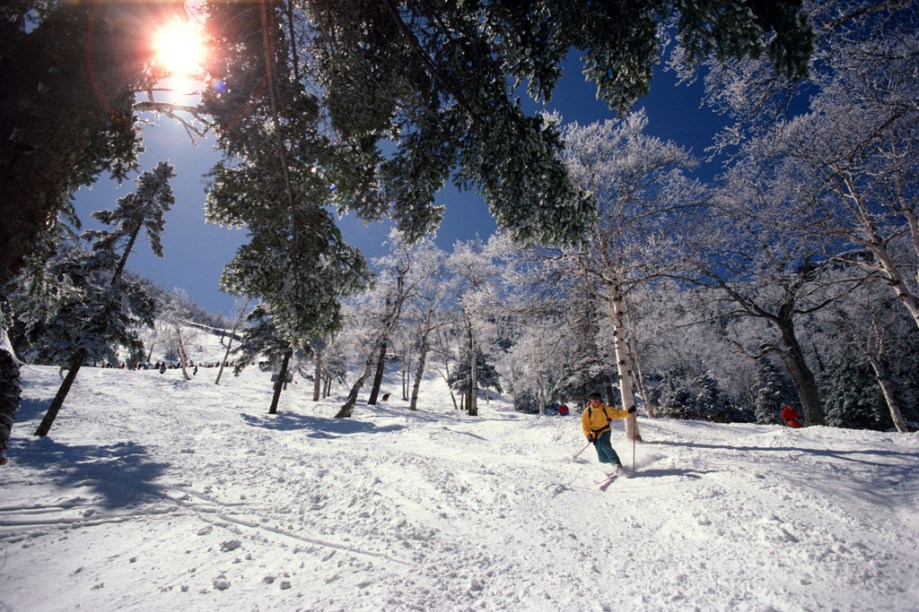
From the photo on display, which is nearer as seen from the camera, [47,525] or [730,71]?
[47,525]

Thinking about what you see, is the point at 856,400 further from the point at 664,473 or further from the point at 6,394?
the point at 6,394

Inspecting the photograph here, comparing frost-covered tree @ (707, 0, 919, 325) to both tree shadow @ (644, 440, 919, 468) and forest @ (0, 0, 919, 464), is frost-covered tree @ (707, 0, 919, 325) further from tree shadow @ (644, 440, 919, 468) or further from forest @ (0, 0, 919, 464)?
tree shadow @ (644, 440, 919, 468)

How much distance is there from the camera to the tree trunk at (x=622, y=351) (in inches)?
353

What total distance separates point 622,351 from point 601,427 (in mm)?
2533

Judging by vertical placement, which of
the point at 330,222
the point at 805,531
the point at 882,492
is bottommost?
the point at 805,531

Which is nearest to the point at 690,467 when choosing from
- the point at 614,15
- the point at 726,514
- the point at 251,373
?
the point at 726,514

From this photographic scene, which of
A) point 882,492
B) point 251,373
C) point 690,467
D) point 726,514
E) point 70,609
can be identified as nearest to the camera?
point 70,609

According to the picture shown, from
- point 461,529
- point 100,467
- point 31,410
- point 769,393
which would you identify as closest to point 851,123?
point 461,529

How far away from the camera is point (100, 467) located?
6770mm

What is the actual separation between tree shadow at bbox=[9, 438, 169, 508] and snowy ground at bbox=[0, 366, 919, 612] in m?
0.05

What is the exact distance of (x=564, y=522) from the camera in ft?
15.9

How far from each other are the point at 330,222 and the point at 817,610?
24.2 ft

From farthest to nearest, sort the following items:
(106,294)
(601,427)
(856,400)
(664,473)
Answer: (856,400) → (106,294) → (601,427) → (664,473)

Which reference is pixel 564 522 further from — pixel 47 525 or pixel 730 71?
pixel 730 71
